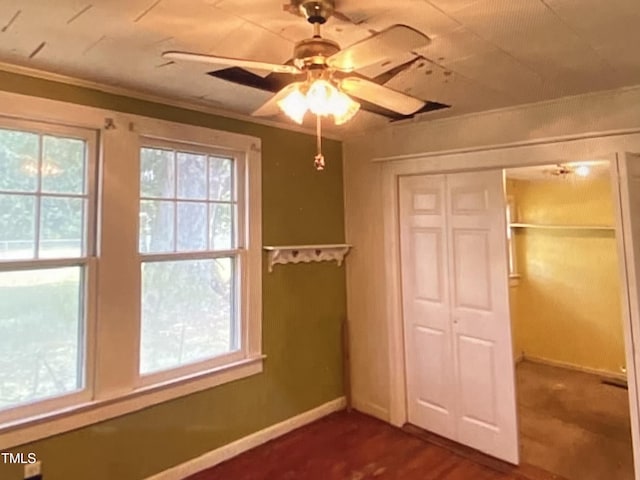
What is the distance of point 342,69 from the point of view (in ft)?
5.06

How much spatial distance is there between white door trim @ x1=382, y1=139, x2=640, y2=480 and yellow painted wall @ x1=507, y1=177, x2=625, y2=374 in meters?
1.90

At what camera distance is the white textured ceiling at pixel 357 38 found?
1576 millimetres

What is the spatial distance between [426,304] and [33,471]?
2708 mm

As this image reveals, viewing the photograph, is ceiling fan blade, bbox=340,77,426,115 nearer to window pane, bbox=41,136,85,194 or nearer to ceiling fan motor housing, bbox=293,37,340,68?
ceiling fan motor housing, bbox=293,37,340,68

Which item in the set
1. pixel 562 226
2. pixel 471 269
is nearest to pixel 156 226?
pixel 471 269

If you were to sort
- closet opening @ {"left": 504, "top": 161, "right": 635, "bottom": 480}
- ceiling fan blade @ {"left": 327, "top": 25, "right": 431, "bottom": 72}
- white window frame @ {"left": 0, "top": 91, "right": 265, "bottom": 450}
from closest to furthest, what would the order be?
1. ceiling fan blade @ {"left": 327, "top": 25, "right": 431, "bottom": 72}
2. white window frame @ {"left": 0, "top": 91, "right": 265, "bottom": 450}
3. closet opening @ {"left": 504, "top": 161, "right": 635, "bottom": 480}

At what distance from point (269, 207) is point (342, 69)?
185 cm

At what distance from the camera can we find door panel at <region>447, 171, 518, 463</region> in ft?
9.78

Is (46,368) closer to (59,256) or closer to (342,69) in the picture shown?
(59,256)

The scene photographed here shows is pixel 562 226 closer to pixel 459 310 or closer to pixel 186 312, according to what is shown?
pixel 459 310

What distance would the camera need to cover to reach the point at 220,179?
3.06 meters

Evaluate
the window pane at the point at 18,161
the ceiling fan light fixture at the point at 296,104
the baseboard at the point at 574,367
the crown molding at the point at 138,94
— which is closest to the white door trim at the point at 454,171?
the crown molding at the point at 138,94

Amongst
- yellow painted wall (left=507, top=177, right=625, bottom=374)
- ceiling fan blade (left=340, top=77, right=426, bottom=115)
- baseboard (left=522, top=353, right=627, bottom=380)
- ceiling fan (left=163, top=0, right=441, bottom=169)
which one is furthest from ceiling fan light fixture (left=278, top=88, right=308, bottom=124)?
baseboard (left=522, top=353, right=627, bottom=380)

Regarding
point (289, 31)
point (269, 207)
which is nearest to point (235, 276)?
point (269, 207)
